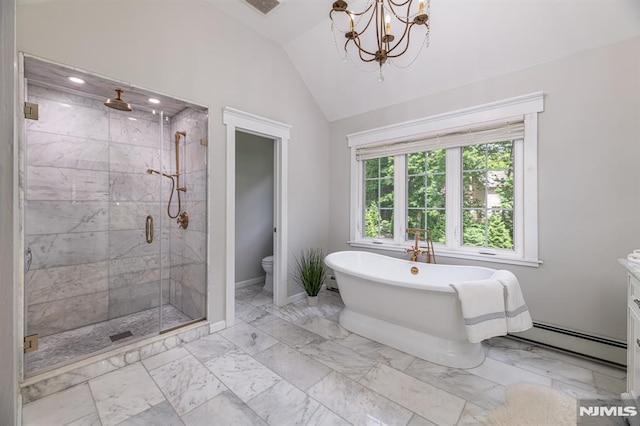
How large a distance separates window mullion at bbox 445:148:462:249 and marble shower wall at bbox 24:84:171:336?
299 cm

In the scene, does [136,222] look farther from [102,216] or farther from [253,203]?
[253,203]

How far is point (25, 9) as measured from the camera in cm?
162

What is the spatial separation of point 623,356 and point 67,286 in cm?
473

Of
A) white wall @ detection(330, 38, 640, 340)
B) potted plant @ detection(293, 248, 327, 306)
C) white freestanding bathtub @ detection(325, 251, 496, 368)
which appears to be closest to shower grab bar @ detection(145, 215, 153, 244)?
potted plant @ detection(293, 248, 327, 306)

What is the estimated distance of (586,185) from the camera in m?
2.12

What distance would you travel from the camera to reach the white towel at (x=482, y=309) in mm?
1812

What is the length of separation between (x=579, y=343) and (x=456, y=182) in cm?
166

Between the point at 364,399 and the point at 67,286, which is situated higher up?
the point at 67,286

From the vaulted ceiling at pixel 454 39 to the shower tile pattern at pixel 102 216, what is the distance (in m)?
1.44

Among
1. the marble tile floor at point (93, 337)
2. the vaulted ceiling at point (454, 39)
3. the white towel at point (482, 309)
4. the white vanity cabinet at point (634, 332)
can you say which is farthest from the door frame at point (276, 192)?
the white vanity cabinet at point (634, 332)

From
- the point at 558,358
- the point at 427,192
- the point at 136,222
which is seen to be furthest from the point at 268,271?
the point at 558,358

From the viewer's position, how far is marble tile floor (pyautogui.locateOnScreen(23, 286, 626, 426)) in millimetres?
1545

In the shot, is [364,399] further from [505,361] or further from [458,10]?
[458,10]

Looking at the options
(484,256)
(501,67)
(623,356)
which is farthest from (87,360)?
(501,67)
